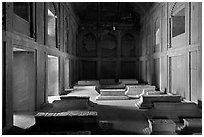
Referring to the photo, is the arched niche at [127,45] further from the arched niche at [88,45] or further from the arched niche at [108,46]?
the arched niche at [88,45]

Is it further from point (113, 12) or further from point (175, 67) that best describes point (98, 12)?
point (175, 67)

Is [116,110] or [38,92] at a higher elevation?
[38,92]

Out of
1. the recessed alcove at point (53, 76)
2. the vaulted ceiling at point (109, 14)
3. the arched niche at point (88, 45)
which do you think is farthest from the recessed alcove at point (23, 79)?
the arched niche at point (88, 45)

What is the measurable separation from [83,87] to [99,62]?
6.84 metres

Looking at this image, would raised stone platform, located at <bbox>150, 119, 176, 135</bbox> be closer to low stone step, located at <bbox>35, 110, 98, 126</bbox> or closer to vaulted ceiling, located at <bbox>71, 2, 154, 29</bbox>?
low stone step, located at <bbox>35, 110, 98, 126</bbox>

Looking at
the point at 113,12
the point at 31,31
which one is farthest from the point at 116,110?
the point at 113,12

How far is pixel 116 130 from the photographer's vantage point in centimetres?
671

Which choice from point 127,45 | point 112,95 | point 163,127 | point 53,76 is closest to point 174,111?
point 163,127

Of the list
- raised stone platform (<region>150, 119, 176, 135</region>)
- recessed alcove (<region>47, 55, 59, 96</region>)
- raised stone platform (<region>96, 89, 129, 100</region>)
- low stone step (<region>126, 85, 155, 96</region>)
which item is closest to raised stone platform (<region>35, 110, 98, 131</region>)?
raised stone platform (<region>150, 119, 176, 135</region>)

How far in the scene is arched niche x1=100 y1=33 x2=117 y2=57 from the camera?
74.7ft

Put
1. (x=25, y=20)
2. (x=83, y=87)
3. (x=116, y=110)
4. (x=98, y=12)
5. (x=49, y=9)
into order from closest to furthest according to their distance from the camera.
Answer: (x=25, y=20) < (x=116, y=110) < (x=49, y=9) < (x=83, y=87) < (x=98, y=12)

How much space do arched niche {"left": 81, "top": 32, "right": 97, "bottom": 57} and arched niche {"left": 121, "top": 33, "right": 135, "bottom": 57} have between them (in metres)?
2.83

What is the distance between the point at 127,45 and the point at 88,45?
3901mm

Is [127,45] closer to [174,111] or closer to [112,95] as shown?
[112,95]
